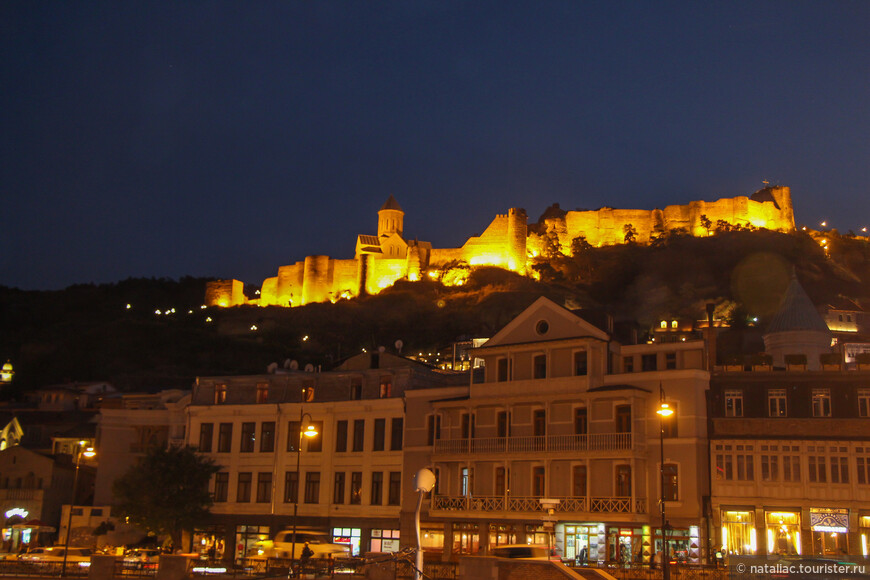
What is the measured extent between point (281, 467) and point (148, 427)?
1142 centimetres

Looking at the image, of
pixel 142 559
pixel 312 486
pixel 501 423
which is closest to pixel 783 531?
pixel 501 423

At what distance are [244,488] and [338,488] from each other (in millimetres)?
5339

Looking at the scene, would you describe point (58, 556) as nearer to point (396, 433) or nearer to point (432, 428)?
point (396, 433)

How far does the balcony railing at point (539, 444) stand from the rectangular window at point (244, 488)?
35.8ft

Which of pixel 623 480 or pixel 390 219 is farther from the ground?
pixel 390 219

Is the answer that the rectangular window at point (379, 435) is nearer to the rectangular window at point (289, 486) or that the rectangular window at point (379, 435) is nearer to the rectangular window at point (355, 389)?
the rectangular window at point (355, 389)

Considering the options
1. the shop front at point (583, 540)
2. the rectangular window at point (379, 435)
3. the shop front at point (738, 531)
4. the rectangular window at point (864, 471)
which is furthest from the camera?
the rectangular window at point (379, 435)

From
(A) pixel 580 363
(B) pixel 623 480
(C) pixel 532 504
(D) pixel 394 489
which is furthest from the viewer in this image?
(D) pixel 394 489

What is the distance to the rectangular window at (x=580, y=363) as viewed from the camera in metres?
42.2

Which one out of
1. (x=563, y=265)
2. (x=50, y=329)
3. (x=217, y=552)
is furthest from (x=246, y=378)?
(x=50, y=329)

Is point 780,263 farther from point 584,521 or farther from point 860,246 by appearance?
point 584,521

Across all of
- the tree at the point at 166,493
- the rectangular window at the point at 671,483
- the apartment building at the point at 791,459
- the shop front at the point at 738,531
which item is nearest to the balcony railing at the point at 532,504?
the rectangular window at the point at 671,483

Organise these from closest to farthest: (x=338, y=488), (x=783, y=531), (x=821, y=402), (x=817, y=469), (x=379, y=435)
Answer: (x=817, y=469) → (x=783, y=531) → (x=821, y=402) → (x=379, y=435) → (x=338, y=488)

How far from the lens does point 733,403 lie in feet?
131
